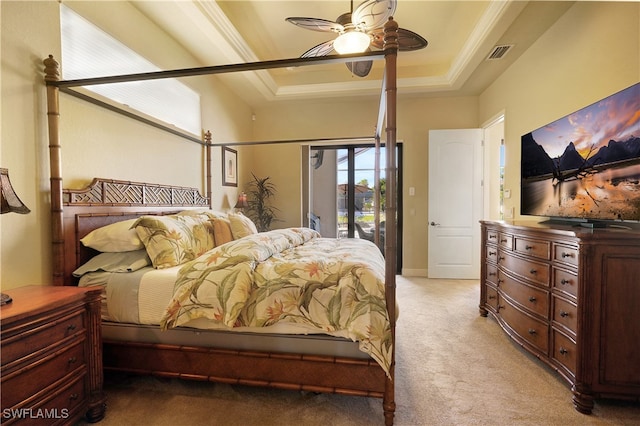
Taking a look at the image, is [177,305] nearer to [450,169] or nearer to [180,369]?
[180,369]

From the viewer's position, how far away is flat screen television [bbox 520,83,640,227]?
1.70m

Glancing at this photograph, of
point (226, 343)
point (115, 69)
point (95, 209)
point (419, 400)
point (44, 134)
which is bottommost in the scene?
point (419, 400)

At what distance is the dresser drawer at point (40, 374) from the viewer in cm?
111

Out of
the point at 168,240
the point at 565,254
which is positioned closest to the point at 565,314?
the point at 565,254

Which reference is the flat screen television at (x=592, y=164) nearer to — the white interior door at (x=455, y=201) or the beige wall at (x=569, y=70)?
the beige wall at (x=569, y=70)

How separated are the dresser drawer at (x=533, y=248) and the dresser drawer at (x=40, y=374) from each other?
276cm

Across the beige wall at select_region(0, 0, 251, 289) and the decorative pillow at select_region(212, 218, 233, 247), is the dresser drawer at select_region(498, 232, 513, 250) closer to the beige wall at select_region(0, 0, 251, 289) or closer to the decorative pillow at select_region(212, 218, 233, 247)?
the decorative pillow at select_region(212, 218, 233, 247)

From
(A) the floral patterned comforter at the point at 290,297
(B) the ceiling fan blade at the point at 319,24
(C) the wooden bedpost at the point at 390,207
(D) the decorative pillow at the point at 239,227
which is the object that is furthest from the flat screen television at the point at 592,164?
(D) the decorative pillow at the point at 239,227

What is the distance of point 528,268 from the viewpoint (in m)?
2.13

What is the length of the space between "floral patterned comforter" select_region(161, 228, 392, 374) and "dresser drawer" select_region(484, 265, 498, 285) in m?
1.70

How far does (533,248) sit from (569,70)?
5.29ft

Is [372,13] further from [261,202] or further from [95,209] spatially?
[261,202]

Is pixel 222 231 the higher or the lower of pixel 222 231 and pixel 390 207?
the lower

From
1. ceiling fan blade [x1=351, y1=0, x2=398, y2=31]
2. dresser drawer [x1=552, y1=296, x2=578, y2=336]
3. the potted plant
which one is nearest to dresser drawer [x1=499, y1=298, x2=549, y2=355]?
dresser drawer [x1=552, y1=296, x2=578, y2=336]
